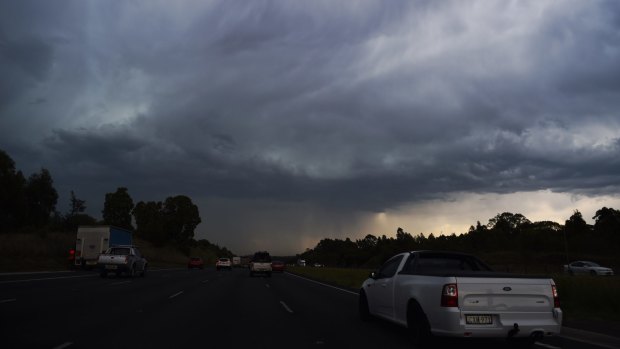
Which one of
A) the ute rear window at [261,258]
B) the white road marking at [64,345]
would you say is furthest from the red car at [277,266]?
the white road marking at [64,345]

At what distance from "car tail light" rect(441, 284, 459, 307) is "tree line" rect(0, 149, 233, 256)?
6481cm

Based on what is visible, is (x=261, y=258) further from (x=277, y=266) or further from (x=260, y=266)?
(x=277, y=266)

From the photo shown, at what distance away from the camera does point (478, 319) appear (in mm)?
8008

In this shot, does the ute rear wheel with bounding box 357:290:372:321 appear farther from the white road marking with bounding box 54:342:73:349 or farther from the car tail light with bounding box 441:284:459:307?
the white road marking with bounding box 54:342:73:349

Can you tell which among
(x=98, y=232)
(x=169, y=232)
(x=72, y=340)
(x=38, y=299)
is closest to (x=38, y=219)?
(x=169, y=232)

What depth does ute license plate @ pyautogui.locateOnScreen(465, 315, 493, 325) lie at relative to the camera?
26.1ft

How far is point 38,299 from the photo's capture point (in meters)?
15.5

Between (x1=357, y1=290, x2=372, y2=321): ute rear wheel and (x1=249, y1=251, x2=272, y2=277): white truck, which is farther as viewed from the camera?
(x1=249, y1=251, x2=272, y2=277): white truck

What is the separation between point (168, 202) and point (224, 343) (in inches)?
3977

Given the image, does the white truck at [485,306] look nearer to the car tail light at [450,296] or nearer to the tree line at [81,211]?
the car tail light at [450,296]

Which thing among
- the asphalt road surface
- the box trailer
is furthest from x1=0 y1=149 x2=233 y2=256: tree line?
the asphalt road surface

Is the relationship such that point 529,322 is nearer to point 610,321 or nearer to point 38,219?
point 610,321

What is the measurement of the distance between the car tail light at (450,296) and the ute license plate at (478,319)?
28 centimetres

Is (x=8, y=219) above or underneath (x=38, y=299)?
above
